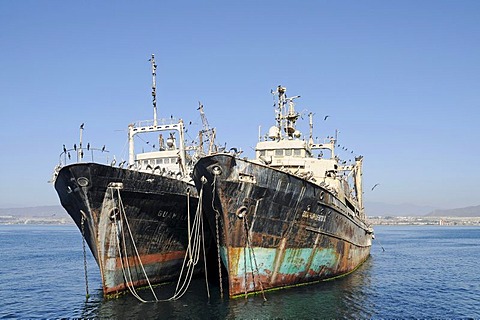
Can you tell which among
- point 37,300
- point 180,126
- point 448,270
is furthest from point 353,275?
point 37,300

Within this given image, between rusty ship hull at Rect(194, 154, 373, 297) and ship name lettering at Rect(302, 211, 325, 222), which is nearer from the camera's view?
rusty ship hull at Rect(194, 154, 373, 297)

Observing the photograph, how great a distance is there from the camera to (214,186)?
19734 millimetres

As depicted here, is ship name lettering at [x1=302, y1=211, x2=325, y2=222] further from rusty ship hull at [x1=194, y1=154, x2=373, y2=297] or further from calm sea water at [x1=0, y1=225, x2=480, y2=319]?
calm sea water at [x1=0, y1=225, x2=480, y2=319]

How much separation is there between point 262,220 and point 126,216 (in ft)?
22.6

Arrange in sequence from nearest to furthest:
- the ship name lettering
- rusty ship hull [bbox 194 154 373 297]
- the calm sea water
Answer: the calm sea water, rusty ship hull [bbox 194 154 373 297], the ship name lettering

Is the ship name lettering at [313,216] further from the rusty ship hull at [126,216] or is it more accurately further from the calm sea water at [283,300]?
the rusty ship hull at [126,216]

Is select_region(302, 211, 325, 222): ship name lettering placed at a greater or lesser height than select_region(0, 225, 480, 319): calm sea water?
greater

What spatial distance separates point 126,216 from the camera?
22000 millimetres

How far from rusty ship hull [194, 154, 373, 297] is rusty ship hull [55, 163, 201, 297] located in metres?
2.63

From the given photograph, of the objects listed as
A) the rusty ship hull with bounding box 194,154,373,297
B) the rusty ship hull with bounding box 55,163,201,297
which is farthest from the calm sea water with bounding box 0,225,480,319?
the rusty ship hull with bounding box 55,163,201,297

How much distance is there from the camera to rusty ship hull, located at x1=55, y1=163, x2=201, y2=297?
68.3 feet

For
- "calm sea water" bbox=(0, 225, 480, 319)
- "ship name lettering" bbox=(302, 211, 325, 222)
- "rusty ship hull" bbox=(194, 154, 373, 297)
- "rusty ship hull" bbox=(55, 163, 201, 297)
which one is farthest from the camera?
"ship name lettering" bbox=(302, 211, 325, 222)

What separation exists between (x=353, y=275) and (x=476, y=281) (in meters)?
8.19

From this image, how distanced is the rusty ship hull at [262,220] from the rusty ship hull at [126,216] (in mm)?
2630
